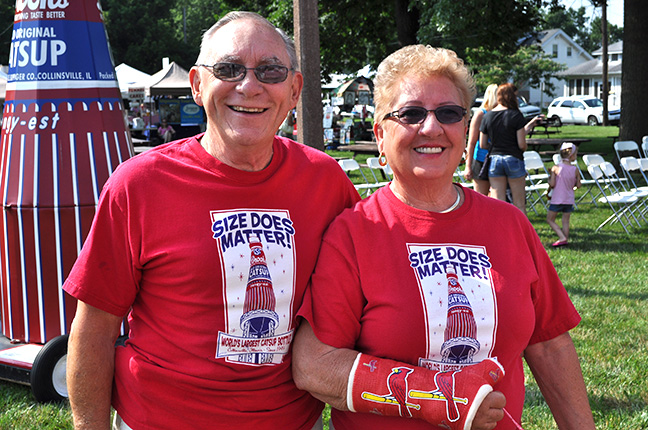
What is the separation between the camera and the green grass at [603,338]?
13.3ft

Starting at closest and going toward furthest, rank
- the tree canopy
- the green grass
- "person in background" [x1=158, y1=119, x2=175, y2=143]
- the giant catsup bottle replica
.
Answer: the giant catsup bottle replica → the green grass → the tree canopy → "person in background" [x1=158, y1=119, x2=175, y2=143]

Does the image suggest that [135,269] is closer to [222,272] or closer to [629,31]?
[222,272]

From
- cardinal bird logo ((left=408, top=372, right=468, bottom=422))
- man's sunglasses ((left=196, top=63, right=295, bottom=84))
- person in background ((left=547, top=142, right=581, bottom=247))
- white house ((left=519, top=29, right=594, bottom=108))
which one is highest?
white house ((left=519, top=29, right=594, bottom=108))

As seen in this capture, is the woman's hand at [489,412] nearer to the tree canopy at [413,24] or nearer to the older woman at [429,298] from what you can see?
the older woman at [429,298]

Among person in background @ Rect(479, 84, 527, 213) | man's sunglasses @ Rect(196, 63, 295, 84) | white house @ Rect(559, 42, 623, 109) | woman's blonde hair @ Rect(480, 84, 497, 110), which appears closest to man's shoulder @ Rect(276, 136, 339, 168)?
man's sunglasses @ Rect(196, 63, 295, 84)

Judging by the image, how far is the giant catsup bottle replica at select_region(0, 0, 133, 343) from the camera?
12.8ft

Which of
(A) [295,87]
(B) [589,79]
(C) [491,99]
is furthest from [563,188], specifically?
(B) [589,79]

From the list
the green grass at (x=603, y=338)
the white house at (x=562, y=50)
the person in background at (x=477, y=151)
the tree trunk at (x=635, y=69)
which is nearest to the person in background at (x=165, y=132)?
the tree trunk at (x=635, y=69)

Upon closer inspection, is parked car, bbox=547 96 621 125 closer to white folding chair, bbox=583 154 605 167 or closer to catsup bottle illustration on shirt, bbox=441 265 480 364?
white folding chair, bbox=583 154 605 167

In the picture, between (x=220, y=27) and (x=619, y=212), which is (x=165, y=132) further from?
(x=220, y=27)

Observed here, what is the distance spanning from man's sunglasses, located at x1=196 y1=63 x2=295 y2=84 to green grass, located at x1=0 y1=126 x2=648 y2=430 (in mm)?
2530

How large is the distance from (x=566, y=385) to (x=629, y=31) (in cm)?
1653

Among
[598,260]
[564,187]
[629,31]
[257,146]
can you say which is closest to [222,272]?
[257,146]

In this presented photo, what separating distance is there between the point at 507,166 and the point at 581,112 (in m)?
34.9
